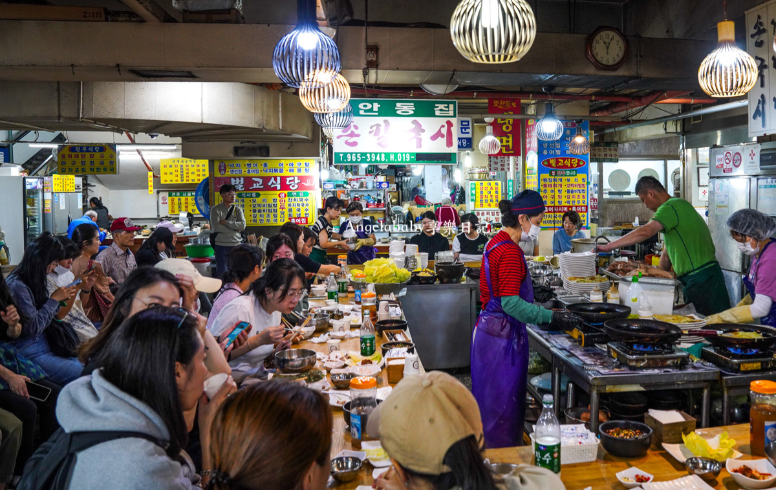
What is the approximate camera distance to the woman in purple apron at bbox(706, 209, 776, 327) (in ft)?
13.4

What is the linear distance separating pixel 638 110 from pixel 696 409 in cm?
1047

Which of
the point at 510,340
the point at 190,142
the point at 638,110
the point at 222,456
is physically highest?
the point at 638,110

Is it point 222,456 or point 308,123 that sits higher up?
point 308,123

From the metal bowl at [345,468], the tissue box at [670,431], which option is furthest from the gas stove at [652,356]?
the metal bowl at [345,468]

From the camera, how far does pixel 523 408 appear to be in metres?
4.34

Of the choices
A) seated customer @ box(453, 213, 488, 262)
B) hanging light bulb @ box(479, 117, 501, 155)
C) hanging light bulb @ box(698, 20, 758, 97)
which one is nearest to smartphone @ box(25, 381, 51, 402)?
seated customer @ box(453, 213, 488, 262)

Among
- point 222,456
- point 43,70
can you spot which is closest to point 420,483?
point 222,456

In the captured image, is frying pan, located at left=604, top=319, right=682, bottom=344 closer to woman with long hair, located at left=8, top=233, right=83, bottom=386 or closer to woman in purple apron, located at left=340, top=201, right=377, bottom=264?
woman with long hair, located at left=8, top=233, right=83, bottom=386

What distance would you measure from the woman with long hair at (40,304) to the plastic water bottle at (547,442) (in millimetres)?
3881

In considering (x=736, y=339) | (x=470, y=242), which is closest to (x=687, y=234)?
(x=736, y=339)

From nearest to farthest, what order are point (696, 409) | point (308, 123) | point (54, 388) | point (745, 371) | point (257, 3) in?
point (745, 371), point (696, 409), point (54, 388), point (257, 3), point (308, 123)

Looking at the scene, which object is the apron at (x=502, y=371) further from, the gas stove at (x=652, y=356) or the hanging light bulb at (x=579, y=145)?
the hanging light bulb at (x=579, y=145)

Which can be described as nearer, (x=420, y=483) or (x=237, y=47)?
(x=420, y=483)

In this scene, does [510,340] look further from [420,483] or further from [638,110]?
[638,110]
